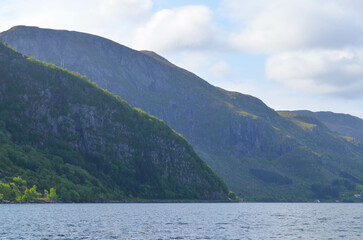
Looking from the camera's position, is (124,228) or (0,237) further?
(124,228)

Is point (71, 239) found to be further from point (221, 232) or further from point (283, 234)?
point (283, 234)

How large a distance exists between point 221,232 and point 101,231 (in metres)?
27.0

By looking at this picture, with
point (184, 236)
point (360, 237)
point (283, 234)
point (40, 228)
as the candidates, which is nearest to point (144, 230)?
point (184, 236)

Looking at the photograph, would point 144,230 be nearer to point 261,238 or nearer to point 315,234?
point 261,238

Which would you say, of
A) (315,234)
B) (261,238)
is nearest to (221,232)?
(261,238)

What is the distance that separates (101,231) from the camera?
97812mm

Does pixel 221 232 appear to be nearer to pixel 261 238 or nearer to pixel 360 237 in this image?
pixel 261 238

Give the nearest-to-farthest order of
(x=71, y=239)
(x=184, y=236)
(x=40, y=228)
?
(x=71, y=239) → (x=184, y=236) → (x=40, y=228)

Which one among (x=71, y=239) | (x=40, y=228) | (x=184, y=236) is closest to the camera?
(x=71, y=239)

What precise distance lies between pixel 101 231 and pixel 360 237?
5546cm

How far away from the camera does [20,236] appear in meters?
84.7

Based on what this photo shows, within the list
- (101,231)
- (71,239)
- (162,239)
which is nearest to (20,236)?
(71,239)

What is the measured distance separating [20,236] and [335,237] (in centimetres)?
6396

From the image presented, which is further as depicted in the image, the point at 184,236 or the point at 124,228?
the point at 124,228
